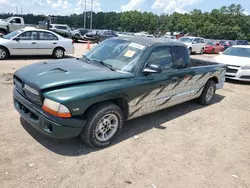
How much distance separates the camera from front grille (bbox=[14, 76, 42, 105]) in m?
3.30

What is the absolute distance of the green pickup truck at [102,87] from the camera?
126 inches

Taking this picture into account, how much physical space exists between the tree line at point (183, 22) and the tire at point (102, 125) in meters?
56.0

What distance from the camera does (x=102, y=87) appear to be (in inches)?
137

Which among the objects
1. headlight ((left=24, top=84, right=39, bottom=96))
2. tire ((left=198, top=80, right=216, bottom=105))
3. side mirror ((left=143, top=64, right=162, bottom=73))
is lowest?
tire ((left=198, top=80, right=216, bottom=105))

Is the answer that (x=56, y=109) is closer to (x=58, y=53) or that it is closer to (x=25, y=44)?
(x=25, y=44)

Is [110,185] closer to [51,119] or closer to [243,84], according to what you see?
[51,119]

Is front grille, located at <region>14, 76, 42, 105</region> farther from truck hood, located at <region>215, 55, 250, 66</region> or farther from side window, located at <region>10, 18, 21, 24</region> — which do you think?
side window, located at <region>10, 18, 21, 24</region>

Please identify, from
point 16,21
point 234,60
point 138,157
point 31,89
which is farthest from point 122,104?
point 16,21

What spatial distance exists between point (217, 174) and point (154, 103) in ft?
5.43

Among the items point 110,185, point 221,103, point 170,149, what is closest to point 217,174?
point 170,149

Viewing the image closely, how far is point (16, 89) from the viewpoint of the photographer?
13.0 feet

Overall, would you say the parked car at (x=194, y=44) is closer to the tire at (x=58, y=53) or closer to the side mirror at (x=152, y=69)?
the tire at (x=58, y=53)

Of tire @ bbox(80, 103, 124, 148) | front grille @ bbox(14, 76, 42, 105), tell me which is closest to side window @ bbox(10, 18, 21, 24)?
front grille @ bbox(14, 76, 42, 105)

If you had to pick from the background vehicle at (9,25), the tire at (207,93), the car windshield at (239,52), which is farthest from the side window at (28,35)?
the background vehicle at (9,25)
